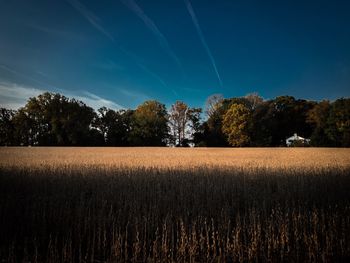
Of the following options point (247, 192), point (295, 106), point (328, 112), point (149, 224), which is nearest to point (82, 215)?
point (149, 224)

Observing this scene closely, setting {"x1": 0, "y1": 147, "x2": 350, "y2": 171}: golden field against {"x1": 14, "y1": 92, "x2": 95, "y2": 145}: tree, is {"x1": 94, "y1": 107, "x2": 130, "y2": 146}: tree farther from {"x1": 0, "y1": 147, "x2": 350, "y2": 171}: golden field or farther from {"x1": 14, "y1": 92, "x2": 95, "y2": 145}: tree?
{"x1": 0, "y1": 147, "x2": 350, "y2": 171}: golden field

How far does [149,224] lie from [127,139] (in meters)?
70.0

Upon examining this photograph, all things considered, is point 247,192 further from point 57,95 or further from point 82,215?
point 57,95

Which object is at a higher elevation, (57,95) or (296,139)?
(57,95)

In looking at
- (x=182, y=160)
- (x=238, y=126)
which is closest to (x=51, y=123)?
(x=238, y=126)

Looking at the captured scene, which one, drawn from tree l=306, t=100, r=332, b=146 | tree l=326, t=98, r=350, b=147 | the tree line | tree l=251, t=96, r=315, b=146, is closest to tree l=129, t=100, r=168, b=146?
the tree line

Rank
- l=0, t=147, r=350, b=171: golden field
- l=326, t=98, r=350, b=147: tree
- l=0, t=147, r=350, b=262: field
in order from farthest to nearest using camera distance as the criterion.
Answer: l=326, t=98, r=350, b=147: tree < l=0, t=147, r=350, b=171: golden field < l=0, t=147, r=350, b=262: field

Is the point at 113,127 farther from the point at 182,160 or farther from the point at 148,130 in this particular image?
the point at 182,160

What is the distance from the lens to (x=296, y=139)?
251 ft

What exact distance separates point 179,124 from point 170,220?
7884 cm

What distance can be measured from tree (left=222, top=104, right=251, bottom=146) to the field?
5564 centimetres

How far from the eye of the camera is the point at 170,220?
270 inches

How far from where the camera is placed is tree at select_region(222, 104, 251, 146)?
6900cm

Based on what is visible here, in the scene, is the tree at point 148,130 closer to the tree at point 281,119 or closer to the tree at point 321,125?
the tree at point 281,119
